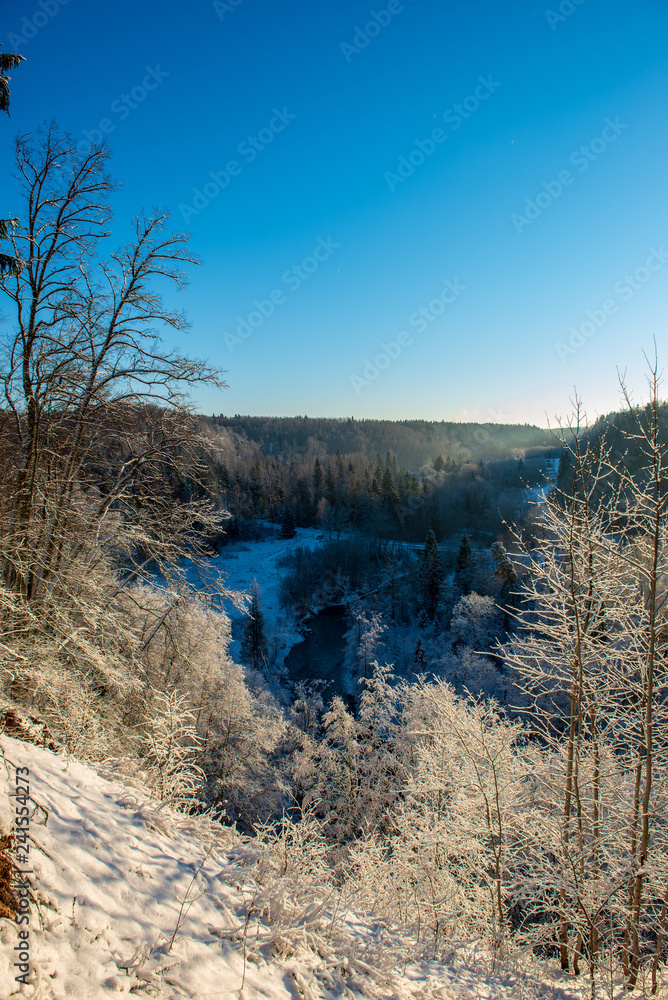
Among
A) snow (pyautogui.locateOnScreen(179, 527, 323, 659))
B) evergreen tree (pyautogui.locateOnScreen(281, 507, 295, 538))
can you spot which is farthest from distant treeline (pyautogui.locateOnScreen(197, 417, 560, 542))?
snow (pyautogui.locateOnScreen(179, 527, 323, 659))

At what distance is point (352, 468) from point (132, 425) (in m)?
65.1

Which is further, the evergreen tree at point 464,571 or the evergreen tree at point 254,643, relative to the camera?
the evergreen tree at point 464,571

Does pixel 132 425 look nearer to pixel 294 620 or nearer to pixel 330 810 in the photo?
pixel 330 810

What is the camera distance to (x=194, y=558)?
766 cm

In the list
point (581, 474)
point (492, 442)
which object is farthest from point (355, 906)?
point (492, 442)

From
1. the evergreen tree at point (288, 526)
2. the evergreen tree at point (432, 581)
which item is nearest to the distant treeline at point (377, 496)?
the evergreen tree at point (288, 526)

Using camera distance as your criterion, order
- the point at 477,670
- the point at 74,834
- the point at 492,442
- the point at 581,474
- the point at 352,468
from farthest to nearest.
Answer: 1. the point at 492,442
2. the point at 352,468
3. the point at 477,670
4. the point at 581,474
5. the point at 74,834

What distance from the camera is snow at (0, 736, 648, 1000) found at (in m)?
2.41

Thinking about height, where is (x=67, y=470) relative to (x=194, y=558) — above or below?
above

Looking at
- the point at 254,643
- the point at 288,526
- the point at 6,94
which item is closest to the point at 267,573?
the point at 288,526

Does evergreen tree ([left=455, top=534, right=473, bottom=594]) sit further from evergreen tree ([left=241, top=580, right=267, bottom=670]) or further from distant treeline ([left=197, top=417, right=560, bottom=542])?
evergreen tree ([left=241, top=580, right=267, bottom=670])

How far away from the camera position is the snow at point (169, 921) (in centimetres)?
241

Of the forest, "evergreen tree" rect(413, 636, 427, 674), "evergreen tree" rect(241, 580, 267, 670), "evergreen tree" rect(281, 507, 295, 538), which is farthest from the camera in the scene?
"evergreen tree" rect(281, 507, 295, 538)

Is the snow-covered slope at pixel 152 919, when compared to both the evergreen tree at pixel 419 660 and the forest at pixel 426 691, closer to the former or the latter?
the forest at pixel 426 691
